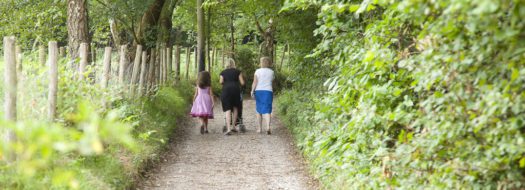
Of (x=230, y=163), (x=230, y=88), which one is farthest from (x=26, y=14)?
(x=230, y=163)

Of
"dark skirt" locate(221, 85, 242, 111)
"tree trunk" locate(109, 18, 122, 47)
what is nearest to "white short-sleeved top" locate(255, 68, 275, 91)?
"dark skirt" locate(221, 85, 242, 111)

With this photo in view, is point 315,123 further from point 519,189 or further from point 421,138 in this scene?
point 519,189

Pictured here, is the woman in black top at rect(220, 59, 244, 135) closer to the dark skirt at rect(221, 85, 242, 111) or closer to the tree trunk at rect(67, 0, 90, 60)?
the dark skirt at rect(221, 85, 242, 111)

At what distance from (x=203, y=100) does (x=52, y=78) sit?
620 cm

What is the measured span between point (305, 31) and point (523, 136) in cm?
886

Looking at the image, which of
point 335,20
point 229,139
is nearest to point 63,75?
point 335,20

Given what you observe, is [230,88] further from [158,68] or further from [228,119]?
[158,68]

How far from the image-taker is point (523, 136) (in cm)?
383

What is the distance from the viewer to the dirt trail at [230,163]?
860 cm

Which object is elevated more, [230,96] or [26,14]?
[26,14]

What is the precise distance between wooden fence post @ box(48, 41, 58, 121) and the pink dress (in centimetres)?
598

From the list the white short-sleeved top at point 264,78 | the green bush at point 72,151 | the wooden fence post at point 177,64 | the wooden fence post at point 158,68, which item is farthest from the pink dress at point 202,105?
the wooden fence post at point 177,64

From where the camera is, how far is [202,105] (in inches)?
511

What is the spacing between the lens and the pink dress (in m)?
12.9
